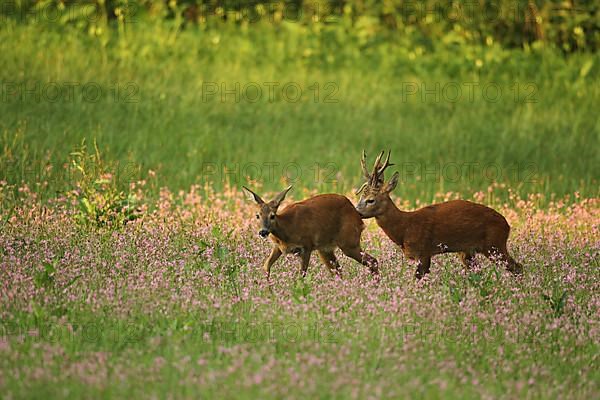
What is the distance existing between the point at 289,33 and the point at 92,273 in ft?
48.6

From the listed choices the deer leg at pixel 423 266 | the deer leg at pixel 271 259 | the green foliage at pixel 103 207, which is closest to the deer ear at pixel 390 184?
the deer leg at pixel 423 266

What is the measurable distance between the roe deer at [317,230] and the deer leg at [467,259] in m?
1.10

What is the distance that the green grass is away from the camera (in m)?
16.5

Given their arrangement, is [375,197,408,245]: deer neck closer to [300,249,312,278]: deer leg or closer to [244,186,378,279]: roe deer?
[244,186,378,279]: roe deer

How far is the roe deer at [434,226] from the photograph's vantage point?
10.6 metres

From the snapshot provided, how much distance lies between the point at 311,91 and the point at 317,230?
10.8 meters

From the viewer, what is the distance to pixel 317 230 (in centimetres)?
1034

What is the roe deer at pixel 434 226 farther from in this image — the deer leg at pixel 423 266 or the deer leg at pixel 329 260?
the deer leg at pixel 329 260

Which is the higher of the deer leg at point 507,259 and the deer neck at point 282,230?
the deer neck at point 282,230

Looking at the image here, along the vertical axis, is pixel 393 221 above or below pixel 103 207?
above

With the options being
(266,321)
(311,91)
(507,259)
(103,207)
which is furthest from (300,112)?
(266,321)

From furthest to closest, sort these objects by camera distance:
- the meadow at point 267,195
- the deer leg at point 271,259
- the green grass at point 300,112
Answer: the green grass at point 300,112 < the deer leg at point 271,259 < the meadow at point 267,195

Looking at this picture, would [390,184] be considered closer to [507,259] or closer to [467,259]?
[467,259]

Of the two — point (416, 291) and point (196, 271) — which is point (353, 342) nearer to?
point (416, 291)
